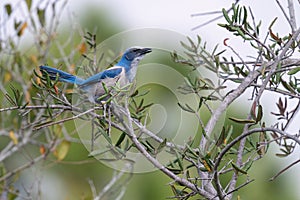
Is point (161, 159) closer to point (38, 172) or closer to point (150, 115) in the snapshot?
Answer: point (150, 115)

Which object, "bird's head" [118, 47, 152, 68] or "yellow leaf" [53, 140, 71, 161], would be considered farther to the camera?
"yellow leaf" [53, 140, 71, 161]

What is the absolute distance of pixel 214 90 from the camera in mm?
1591

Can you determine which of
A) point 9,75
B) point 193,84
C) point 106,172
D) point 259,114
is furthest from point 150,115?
point 106,172

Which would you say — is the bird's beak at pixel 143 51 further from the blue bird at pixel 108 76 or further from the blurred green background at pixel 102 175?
the blurred green background at pixel 102 175

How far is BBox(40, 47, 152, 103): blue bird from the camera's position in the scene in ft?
5.61

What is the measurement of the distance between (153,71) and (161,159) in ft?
1.61

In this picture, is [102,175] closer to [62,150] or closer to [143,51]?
[62,150]

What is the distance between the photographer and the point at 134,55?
215cm

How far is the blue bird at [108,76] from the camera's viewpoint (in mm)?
1710

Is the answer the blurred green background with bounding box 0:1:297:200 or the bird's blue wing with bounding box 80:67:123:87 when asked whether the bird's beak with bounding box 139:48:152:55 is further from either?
the blurred green background with bounding box 0:1:297:200

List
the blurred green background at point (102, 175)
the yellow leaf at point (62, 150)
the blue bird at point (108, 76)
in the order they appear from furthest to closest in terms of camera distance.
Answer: the blurred green background at point (102, 175), the yellow leaf at point (62, 150), the blue bird at point (108, 76)

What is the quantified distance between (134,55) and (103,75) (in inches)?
13.4

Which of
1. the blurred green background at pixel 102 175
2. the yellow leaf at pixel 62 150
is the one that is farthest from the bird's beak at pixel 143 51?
the blurred green background at pixel 102 175

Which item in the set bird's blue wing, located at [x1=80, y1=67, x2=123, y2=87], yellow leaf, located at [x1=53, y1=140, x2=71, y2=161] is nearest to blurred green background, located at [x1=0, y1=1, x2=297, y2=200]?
yellow leaf, located at [x1=53, y1=140, x2=71, y2=161]
